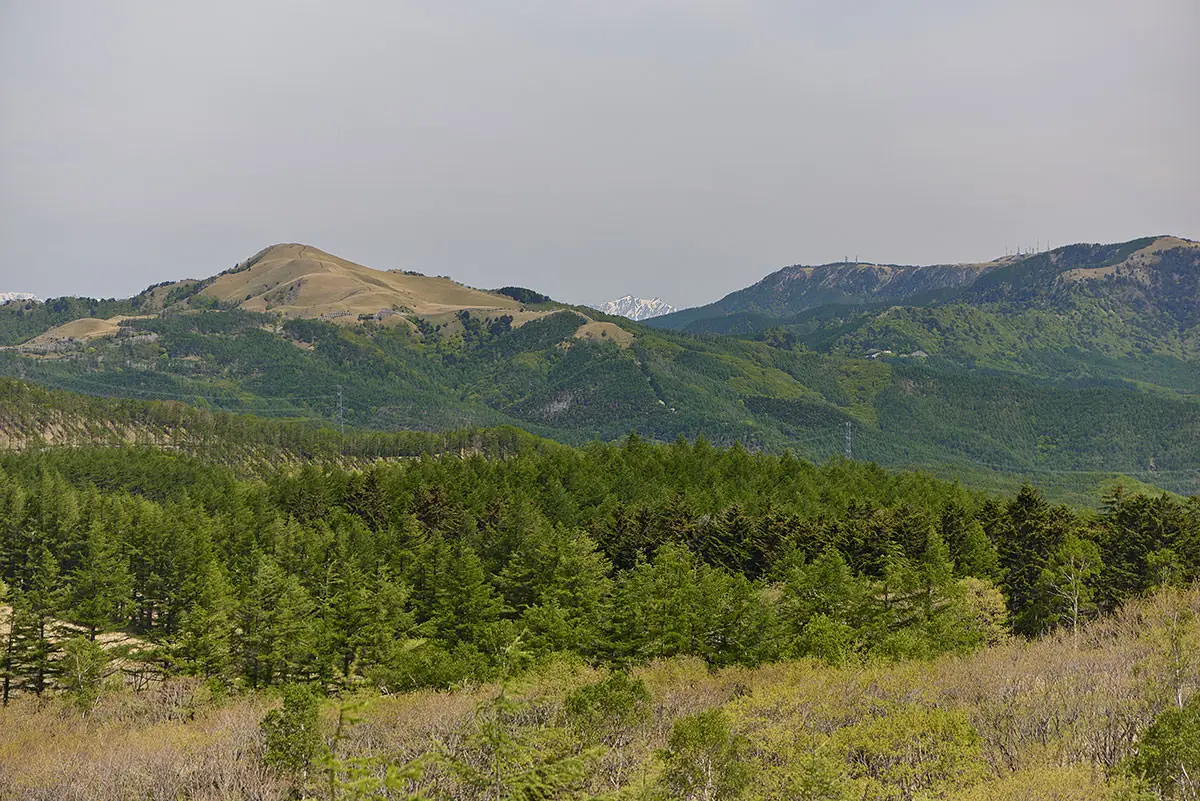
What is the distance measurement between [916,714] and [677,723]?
11591 millimetres

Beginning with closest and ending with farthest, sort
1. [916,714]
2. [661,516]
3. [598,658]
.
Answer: [916,714], [598,658], [661,516]

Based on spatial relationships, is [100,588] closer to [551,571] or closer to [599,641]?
[551,571]

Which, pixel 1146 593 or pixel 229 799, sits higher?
pixel 229 799

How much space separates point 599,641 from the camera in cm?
7225

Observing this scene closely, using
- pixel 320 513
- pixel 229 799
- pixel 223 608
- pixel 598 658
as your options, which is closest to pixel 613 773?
pixel 229 799

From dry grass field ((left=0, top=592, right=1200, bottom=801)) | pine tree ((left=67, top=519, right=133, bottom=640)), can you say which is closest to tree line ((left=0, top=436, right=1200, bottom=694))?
pine tree ((left=67, top=519, right=133, bottom=640))

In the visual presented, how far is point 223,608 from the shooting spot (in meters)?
77.8

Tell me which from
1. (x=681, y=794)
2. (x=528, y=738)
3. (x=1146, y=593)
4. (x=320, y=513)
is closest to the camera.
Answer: (x=528, y=738)

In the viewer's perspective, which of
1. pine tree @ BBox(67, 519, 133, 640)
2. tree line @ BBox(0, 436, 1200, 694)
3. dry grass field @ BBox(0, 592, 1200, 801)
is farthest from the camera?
pine tree @ BBox(67, 519, 133, 640)

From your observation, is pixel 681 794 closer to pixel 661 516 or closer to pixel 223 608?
pixel 223 608

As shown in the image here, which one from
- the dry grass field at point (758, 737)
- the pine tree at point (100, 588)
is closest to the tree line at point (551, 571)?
the pine tree at point (100, 588)

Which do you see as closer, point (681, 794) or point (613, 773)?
point (681, 794)

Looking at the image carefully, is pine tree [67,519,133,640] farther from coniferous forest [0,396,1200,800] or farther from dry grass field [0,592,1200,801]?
dry grass field [0,592,1200,801]

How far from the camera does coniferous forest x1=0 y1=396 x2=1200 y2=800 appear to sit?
32.3m
